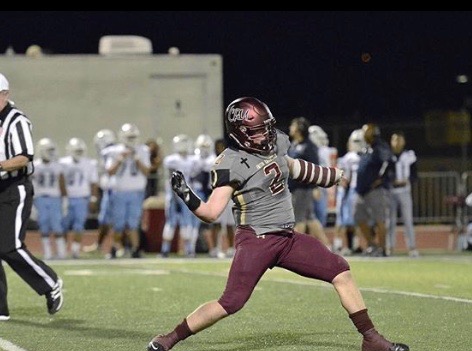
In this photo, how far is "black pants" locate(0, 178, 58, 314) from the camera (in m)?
10.6

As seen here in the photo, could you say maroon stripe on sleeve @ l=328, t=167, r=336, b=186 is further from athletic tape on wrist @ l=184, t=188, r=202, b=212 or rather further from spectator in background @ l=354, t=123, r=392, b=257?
spectator in background @ l=354, t=123, r=392, b=257

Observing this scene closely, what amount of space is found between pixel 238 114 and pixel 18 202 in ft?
9.74

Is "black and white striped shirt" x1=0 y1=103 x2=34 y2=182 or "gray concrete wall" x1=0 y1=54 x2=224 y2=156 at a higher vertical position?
"gray concrete wall" x1=0 y1=54 x2=224 y2=156

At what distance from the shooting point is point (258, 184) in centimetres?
834

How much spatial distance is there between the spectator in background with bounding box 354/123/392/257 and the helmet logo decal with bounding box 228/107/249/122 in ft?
35.8

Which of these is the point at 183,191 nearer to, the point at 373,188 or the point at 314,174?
the point at 314,174

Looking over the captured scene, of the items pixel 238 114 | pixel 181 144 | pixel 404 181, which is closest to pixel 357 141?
pixel 404 181

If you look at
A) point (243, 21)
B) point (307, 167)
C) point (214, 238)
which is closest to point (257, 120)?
point (307, 167)

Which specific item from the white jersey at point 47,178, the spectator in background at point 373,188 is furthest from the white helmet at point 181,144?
the spectator in background at point 373,188

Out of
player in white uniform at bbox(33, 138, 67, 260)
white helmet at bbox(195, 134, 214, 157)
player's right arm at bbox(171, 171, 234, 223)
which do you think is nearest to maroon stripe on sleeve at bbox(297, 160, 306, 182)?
player's right arm at bbox(171, 171, 234, 223)

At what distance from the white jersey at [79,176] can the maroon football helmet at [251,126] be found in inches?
492

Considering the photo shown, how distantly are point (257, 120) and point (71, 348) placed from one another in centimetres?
198

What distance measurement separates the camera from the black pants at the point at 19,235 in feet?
34.9

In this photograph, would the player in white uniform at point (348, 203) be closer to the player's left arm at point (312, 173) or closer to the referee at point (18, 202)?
the referee at point (18, 202)
